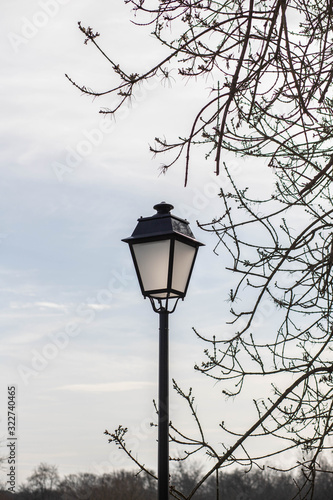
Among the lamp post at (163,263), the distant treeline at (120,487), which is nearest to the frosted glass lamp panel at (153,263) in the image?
the lamp post at (163,263)

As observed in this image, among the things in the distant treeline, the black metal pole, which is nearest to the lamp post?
the black metal pole

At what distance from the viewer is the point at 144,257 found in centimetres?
430

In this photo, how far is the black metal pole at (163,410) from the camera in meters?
3.93

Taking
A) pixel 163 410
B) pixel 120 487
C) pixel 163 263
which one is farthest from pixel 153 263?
pixel 120 487

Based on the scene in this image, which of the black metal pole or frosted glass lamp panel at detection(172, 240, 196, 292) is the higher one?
frosted glass lamp panel at detection(172, 240, 196, 292)

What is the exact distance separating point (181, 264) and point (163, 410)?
38.6 inches

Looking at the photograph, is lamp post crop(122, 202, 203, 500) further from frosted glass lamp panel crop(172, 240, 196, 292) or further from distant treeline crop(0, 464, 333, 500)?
distant treeline crop(0, 464, 333, 500)

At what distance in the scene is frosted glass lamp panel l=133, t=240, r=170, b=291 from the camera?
4.22 meters

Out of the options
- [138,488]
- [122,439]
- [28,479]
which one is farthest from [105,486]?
[122,439]

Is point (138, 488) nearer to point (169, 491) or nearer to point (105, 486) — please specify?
point (105, 486)

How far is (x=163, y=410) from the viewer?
4.08m

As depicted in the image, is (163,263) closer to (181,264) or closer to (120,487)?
(181,264)

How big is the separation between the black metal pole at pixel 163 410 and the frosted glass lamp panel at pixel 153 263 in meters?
0.22

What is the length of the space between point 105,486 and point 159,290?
53.1 meters
